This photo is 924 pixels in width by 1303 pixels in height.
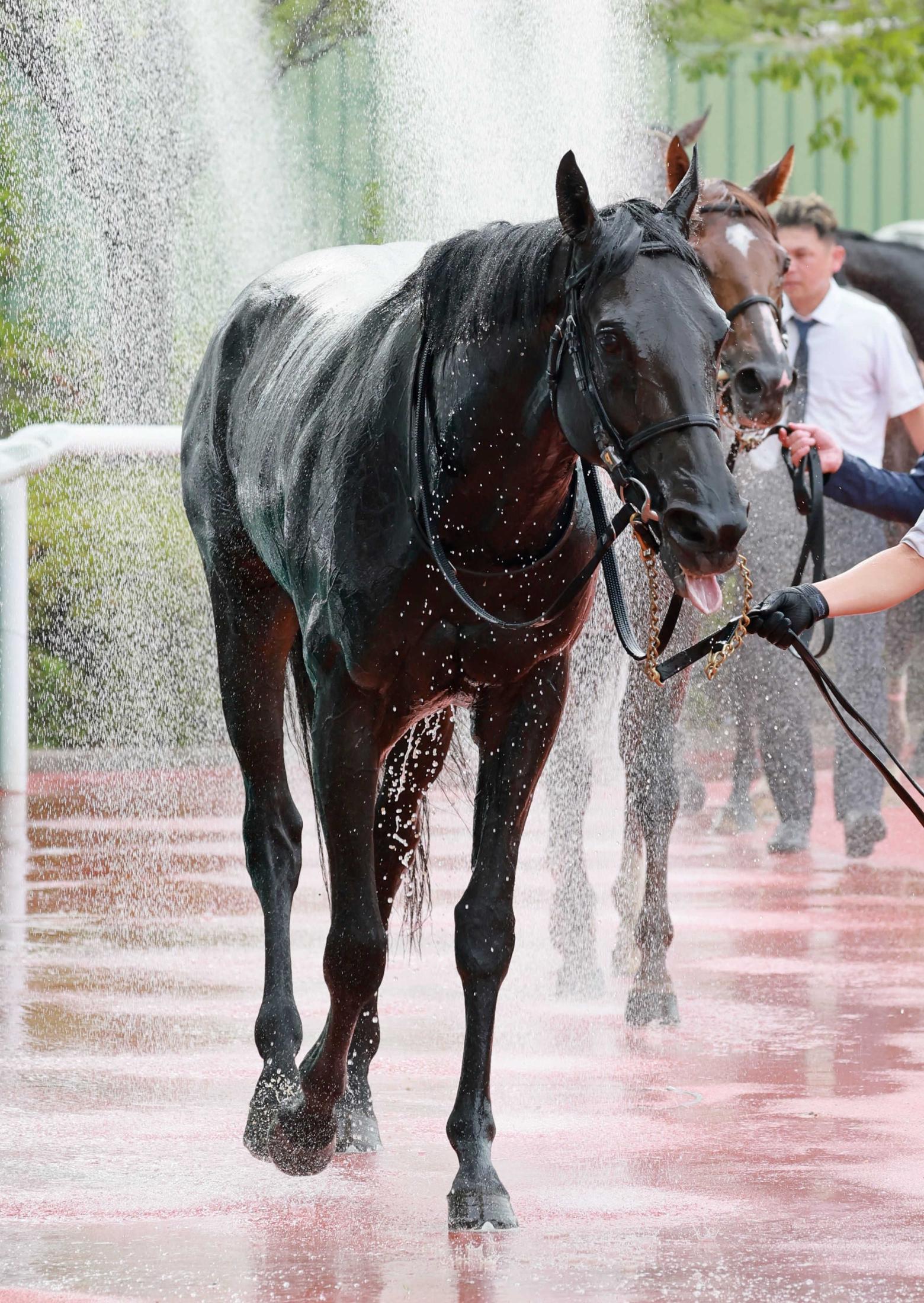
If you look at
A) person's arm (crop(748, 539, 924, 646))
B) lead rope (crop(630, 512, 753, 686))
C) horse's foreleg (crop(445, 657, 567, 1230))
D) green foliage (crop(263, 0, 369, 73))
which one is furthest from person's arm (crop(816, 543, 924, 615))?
green foliage (crop(263, 0, 369, 73))

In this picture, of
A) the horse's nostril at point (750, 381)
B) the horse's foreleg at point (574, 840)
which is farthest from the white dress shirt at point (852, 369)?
the horse's nostril at point (750, 381)

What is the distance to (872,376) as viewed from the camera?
9.34m

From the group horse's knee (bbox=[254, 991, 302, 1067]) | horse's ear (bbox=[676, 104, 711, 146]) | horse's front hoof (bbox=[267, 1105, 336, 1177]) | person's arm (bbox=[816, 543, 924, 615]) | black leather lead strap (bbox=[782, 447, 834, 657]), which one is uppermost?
horse's ear (bbox=[676, 104, 711, 146])

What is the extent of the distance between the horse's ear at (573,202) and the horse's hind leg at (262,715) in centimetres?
187

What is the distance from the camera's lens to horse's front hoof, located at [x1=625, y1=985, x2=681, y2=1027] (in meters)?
5.96

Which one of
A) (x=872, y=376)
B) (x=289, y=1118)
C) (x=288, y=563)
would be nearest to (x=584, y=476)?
(x=288, y=563)

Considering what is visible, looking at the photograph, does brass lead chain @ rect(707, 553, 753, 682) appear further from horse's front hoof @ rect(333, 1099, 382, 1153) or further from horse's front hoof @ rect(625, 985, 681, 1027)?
horse's front hoof @ rect(625, 985, 681, 1027)

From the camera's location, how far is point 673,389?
366cm

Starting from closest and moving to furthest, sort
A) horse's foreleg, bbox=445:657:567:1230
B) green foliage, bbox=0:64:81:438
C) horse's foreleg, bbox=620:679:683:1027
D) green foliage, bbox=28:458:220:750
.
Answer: horse's foreleg, bbox=445:657:567:1230 < horse's foreleg, bbox=620:679:683:1027 < green foliage, bbox=28:458:220:750 < green foliage, bbox=0:64:81:438

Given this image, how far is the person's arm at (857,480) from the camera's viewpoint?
556cm

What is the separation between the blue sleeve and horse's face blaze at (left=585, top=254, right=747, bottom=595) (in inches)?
73.1

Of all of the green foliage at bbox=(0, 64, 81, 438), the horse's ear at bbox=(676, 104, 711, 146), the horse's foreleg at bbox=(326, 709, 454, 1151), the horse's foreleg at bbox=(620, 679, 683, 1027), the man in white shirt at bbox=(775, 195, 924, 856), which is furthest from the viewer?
the green foliage at bbox=(0, 64, 81, 438)

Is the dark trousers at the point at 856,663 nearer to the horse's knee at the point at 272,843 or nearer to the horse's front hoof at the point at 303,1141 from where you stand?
the horse's knee at the point at 272,843

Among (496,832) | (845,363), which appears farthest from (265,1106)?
(845,363)
